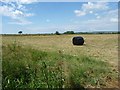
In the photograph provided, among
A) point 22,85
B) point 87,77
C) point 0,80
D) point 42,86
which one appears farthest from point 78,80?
point 0,80

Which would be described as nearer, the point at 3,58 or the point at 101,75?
the point at 3,58

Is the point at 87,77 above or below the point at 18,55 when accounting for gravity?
below

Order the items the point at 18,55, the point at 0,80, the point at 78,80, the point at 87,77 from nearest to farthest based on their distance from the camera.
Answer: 1. the point at 0,80
2. the point at 78,80
3. the point at 87,77
4. the point at 18,55

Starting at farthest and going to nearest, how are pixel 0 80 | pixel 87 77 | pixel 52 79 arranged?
1. pixel 87 77
2. pixel 52 79
3. pixel 0 80

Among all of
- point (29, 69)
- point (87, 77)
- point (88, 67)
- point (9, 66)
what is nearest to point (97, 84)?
point (87, 77)

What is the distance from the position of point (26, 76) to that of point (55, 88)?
2.86 ft

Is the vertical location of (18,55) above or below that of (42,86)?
above

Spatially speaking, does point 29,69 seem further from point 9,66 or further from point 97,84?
point 97,84

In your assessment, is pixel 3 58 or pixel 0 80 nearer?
pixel 0 80

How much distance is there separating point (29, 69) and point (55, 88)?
1051 millimetres

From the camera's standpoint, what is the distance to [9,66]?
6301 millimetres

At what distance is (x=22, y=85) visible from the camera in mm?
5730

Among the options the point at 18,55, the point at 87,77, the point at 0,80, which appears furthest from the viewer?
the point at 18,55

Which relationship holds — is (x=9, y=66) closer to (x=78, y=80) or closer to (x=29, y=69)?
(x=29, y=69)
